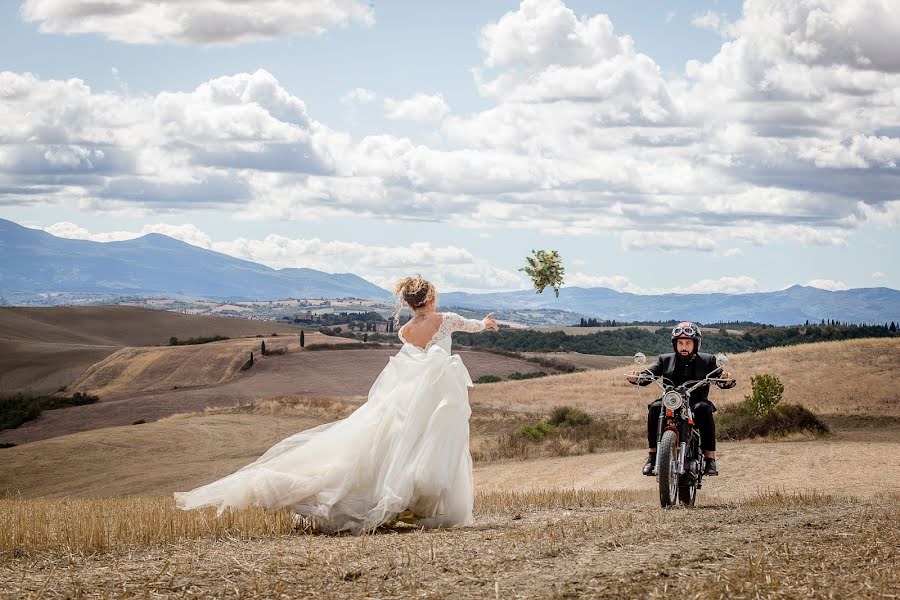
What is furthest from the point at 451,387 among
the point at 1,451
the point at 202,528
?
the point at 1,451

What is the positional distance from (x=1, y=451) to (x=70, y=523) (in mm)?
48784

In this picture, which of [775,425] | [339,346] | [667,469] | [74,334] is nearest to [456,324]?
[667,469]

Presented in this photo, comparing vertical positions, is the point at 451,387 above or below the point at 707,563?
above

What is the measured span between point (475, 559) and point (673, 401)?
717 centimetres

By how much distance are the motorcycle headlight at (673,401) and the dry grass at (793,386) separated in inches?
1252

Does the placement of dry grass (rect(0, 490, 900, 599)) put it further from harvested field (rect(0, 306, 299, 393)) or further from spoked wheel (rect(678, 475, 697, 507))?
harvested field (rect(0, 306, 299, 393))

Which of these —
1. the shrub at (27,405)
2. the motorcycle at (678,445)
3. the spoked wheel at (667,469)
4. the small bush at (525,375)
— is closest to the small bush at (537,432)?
the motorcycle at (678,445)

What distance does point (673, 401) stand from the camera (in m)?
15.3

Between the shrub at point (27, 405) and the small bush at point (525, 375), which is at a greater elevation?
the small bush at point (525, 375)

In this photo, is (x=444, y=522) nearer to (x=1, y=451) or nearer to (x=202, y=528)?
(x=202, y=528)

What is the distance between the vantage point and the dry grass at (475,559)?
7.52 metres

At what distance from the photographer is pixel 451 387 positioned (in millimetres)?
12664

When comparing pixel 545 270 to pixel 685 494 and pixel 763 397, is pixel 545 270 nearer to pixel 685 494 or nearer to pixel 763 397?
pixel 763 397

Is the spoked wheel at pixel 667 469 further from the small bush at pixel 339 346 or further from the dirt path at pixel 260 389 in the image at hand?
the small bush at pixel 339 346
